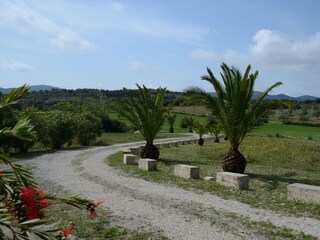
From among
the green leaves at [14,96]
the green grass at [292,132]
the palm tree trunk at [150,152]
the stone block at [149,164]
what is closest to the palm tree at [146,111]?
the palm tree trunk at [150,152]

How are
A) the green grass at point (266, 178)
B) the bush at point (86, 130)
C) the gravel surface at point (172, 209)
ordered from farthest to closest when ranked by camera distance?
the bush at point (86, 130)
the green grass at point (266, 178)
the gravel surface at point (172, 209)

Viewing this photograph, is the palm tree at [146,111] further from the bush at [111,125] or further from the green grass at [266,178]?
the bush at [111,125]

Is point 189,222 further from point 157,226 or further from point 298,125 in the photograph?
point 298,125

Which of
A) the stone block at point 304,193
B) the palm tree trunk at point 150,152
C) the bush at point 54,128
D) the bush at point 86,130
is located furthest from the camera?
the bush at point 86,130

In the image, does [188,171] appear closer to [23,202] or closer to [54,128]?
[23,202]

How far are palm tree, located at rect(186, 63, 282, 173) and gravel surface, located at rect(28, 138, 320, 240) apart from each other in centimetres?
375

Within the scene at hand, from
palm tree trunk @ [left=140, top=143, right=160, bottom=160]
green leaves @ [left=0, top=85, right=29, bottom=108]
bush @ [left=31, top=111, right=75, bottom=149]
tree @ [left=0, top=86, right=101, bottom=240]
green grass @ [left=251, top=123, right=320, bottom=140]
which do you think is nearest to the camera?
tree @ [left=0, top=86, right=101, bottom=240]

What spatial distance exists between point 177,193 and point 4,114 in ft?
47.6

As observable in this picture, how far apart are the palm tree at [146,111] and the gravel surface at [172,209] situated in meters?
4.74

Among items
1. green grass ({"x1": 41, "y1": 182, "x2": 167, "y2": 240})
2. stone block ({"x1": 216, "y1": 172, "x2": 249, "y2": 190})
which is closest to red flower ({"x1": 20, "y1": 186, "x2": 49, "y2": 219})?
green grass ({"x1": 41, "y1": 182, "x2": 167, "y2": 240})

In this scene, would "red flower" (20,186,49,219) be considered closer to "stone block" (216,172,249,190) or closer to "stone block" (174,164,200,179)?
"stone block" (216,172,249,190)

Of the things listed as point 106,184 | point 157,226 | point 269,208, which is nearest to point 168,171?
point 106,184

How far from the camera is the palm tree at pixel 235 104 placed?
12.8 metres

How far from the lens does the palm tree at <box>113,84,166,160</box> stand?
677 inches
